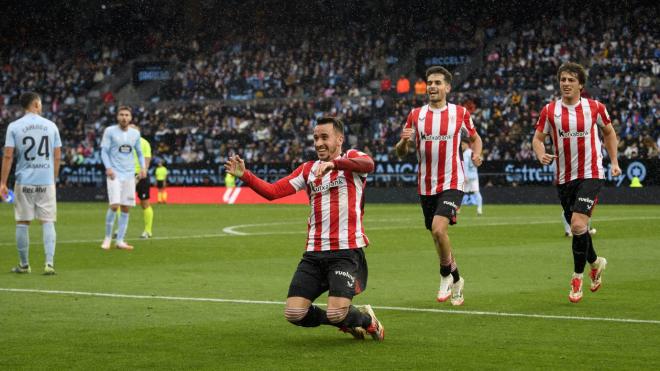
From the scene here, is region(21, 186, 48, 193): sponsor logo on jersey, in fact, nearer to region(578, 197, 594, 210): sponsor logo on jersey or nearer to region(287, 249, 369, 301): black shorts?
region(287, 249, 369, 301): black shorts

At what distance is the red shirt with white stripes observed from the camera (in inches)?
328

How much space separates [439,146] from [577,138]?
57.5 inches

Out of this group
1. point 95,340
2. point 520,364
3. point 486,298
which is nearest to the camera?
point 520,364

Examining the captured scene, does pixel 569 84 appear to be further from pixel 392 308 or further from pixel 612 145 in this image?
pixel 392 308

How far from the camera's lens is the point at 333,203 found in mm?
8406

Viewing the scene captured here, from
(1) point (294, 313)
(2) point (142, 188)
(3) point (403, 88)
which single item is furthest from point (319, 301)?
(3) point (403, 88)

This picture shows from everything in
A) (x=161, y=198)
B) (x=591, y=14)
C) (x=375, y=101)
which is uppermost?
(x=591, y=14)

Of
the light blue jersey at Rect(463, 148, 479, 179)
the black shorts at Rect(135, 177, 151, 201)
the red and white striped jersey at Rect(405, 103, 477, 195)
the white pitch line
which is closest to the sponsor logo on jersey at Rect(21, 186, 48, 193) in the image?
the white pitch line

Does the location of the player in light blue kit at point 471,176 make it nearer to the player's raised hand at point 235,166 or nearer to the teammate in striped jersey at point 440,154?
the teammate in striped jersey at point 440,154

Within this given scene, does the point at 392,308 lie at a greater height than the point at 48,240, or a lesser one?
lesser

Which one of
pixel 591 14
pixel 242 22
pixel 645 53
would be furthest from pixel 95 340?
pixel 242 22

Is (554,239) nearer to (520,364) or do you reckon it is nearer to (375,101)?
(520,364)

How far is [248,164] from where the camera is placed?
46.6m

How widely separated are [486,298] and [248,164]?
36035mm
